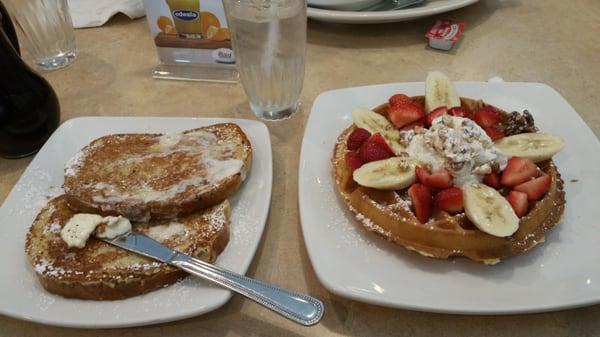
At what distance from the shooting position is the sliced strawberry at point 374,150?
1.05 metres

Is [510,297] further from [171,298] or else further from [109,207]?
[109,207]

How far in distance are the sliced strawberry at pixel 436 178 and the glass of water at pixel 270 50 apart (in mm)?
586

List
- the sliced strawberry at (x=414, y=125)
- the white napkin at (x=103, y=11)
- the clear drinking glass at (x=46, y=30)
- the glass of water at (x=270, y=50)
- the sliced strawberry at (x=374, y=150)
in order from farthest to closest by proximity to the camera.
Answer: the white napkin at (x=103, y=11)
the clear drinking glass at (x=46, y=30)
the glass of water at (x=270, y=50)
the sliced strawberry at (x=414, y=125)
the sliced strawberry at (x=374, y=150)

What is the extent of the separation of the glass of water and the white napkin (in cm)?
85

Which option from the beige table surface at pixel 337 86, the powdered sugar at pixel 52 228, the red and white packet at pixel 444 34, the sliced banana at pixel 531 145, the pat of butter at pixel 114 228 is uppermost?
the sliced banana at pixel 531 145

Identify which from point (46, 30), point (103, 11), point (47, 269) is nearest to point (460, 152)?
point (47, 269)

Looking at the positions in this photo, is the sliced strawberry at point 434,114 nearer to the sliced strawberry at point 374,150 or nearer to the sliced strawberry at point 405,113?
the sliced strawberry at point 405,113

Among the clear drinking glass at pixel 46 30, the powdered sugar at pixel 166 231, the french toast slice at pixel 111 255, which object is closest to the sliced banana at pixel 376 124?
the french toast slice at pixel 111 255

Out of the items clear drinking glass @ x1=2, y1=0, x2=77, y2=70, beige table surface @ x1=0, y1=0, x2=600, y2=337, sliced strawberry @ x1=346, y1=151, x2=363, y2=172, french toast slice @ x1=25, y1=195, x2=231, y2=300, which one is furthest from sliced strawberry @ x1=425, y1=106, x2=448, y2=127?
clear drinking glass @ x1=2, y1=0, x2=77, y2=70

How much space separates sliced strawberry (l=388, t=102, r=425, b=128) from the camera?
1.16 meters

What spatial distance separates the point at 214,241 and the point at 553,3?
195 centimetres

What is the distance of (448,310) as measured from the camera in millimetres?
825

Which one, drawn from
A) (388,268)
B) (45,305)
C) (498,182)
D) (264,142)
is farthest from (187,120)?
(498,182)

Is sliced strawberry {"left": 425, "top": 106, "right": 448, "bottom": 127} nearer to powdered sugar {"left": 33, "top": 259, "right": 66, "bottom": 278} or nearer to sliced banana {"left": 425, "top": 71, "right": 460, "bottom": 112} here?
sliced banana {"left": 425, "top": 71, "right": 460, "bottom": 112}
